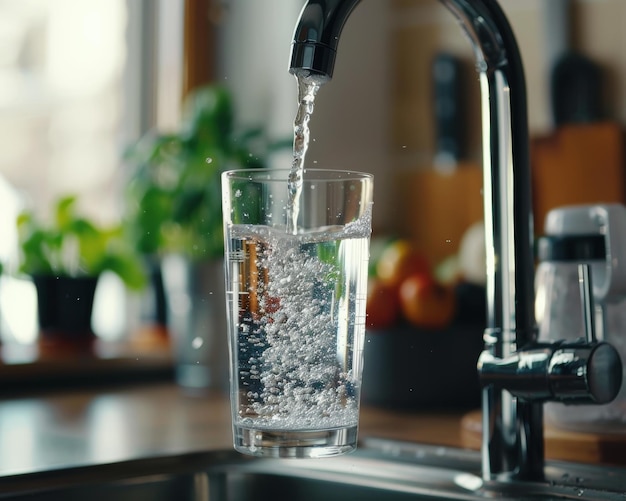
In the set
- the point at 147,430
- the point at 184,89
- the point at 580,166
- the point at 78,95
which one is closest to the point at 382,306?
the point at 147,430

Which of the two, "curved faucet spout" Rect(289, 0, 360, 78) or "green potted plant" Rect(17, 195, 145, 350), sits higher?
"curved faucet spout" Rect(289, 0, 360, 78)

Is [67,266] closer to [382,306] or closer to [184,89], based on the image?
[184,89]

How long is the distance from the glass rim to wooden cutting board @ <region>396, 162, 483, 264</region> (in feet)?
5.04

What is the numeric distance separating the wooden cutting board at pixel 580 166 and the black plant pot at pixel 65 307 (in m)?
0.99

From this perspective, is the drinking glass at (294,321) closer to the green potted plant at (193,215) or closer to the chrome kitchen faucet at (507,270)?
the chrome kitchen faucet at (507,270)

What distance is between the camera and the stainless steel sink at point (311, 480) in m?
0.70

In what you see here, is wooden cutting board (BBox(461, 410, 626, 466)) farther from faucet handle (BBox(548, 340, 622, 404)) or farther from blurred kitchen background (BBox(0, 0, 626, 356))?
blurred kitchen background (BBox(0, 0, 626, 356))

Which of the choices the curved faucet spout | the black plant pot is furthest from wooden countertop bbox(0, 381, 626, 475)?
the curved faucet spout

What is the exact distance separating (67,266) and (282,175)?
3.72ft

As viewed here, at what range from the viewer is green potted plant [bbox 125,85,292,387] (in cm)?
139

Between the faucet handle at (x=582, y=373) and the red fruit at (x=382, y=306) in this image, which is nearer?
the faucet handle at (x=582, y=373)

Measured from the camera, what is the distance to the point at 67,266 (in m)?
1.67

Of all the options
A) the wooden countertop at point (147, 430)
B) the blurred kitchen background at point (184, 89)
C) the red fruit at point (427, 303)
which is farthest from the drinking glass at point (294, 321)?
the blurred kitchen background at point (184, 89)

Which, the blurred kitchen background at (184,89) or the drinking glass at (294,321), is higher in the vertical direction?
the blurred kitchen background at (184,89)
